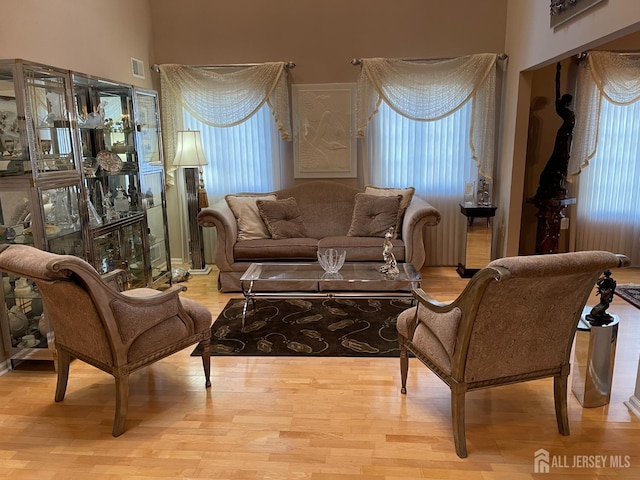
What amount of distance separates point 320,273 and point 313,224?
1372 millimetres

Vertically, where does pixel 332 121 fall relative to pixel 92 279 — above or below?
above

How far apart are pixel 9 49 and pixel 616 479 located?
407 cm

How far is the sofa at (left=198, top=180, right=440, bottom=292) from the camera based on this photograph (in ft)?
14.3

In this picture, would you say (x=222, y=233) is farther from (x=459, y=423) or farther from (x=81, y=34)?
(x=459, y=423)

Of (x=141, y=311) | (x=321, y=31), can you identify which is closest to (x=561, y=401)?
(x=141, y=311)

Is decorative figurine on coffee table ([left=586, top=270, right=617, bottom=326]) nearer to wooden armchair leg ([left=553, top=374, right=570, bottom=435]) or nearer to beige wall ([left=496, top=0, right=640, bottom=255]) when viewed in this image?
wooden armchair leg ([left=553, top=374, right=570, bottom=435])

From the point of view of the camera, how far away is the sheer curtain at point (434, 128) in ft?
15.6

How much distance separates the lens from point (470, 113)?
493 centimetres

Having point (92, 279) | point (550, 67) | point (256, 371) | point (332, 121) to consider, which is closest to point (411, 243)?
point (332, 121)

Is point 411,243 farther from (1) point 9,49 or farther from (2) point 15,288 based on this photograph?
(1) point 9,49

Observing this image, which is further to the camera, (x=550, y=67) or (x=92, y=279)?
(x=550, y=67)

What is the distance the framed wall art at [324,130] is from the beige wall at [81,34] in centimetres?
166

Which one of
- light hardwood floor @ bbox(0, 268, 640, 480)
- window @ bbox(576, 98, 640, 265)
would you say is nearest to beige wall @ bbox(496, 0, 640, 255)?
window @ bbox(576, 98, 640, 265)

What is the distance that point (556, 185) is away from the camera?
466 centimetres
